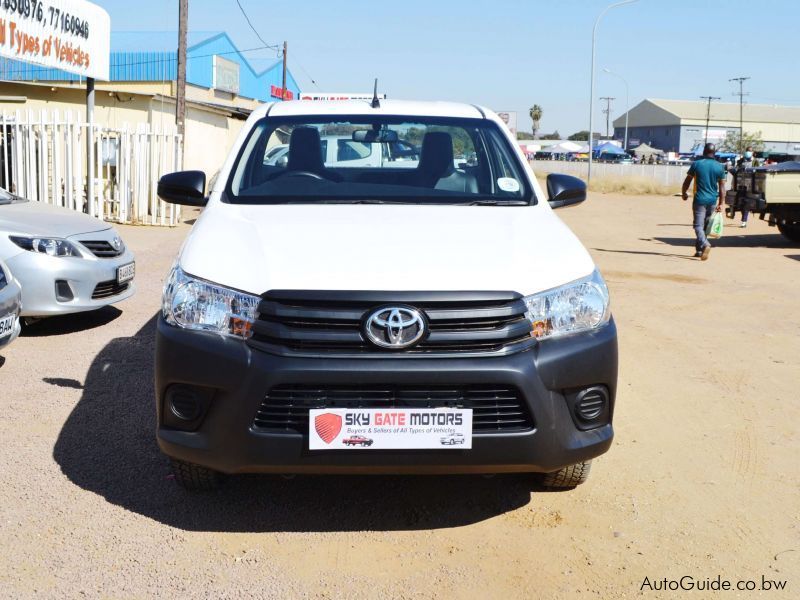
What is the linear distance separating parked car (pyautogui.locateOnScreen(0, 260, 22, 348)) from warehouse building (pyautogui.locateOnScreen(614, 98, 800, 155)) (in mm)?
106748

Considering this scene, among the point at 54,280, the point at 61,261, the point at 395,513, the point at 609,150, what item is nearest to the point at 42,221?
the point at 61,261

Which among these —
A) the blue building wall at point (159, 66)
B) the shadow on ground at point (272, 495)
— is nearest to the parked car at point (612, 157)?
the blue building wall at point (159, 66)

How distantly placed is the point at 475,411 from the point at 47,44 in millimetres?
13070

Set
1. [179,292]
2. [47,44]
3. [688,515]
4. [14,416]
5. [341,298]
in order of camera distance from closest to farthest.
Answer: [341,298] < [179,292] < [688,515] < [14,416] < [47,44]

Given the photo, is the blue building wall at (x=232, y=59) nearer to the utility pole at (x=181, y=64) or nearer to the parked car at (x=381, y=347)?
the utility pole at (x=181, y=64)

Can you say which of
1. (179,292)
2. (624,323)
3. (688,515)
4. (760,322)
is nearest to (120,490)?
(179,292)

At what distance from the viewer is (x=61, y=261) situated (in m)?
7.20

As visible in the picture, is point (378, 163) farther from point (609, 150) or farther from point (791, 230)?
point (609, 150)

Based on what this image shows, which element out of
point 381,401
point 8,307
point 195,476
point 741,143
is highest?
point 741,143

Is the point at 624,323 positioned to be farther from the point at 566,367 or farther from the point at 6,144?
the point at 6,144

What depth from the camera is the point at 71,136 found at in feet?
50.4

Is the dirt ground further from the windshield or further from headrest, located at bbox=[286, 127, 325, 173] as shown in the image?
headrest, located at bbox=[286, 127, 325, 173]

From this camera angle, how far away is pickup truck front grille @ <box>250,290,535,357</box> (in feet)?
10.8

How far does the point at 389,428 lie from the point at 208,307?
0.79 m
